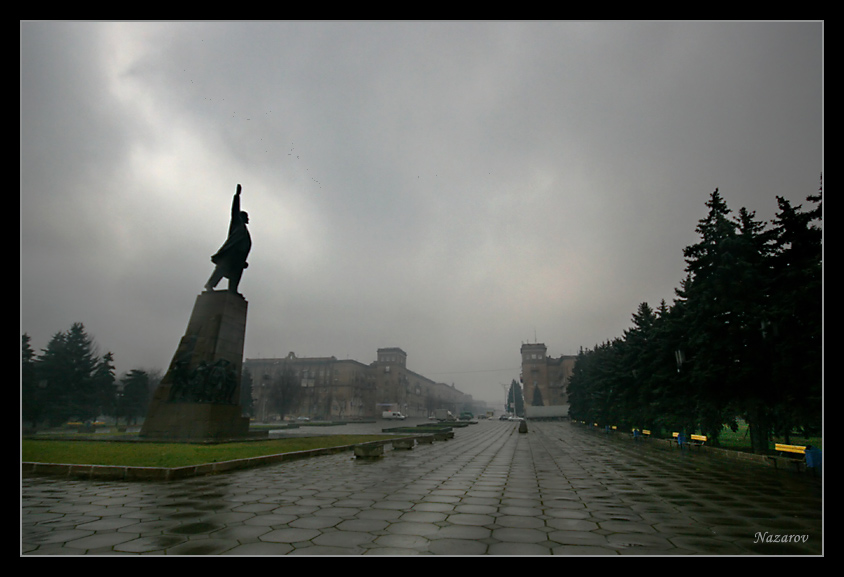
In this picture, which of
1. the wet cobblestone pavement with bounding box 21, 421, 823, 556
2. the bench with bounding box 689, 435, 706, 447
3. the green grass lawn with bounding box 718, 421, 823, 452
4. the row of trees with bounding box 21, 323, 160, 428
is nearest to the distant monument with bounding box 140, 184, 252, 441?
the wet cobblestone pavement with bounding box 21, 421, 823, 556

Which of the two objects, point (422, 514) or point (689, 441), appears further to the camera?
point (689, 441)

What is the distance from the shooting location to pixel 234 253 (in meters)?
20.2

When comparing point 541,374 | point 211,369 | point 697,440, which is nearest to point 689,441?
point 697,440

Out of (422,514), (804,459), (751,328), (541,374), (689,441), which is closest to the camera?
(422,514)

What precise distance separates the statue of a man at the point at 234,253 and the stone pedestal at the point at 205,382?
92 cm

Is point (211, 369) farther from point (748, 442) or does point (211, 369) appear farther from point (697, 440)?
point (748, 442)

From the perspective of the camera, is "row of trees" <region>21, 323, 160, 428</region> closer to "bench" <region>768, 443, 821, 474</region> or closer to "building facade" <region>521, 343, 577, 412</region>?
"bench" <region>768, 443, 821, 474</region>

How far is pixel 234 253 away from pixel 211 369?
5.43 meters

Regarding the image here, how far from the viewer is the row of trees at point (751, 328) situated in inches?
489

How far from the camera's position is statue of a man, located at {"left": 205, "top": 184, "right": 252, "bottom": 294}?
1992 cm

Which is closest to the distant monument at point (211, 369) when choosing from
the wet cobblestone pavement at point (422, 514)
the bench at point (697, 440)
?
the wet cobblestone pavement at point (422, 514)
